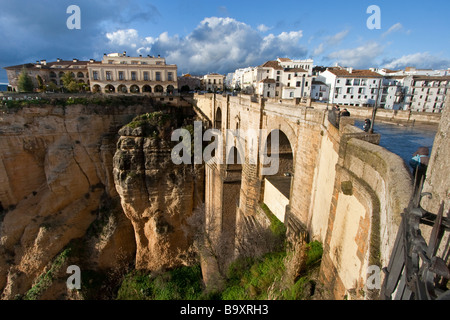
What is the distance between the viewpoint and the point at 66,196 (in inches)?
870

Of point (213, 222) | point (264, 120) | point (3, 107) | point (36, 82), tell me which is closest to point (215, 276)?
point (213, 222)

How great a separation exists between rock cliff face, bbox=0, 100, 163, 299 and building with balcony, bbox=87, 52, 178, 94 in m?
14.8

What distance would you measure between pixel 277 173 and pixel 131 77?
1242 inches

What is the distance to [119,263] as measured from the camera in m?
21.7

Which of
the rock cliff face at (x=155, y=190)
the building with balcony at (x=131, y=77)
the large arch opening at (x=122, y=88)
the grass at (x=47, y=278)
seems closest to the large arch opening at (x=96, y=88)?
the building with balcony at (x=131, y=77)

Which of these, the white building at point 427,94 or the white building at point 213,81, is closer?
the white building at point 427,94

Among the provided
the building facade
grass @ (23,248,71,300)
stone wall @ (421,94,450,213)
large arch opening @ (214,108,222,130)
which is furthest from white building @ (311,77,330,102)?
grass @ (23,248,71,300)

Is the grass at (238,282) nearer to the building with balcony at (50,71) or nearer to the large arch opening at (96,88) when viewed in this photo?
the large arch opening at (96,88)

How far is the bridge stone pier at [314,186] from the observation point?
4191 millimetres

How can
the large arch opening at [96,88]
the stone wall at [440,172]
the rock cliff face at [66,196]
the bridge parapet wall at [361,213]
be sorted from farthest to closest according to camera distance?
the large arch opening at [96,88]
the rock cliff face at [66,196]
the bridge parapet wall at [361,213]
the stone wall at [440,172]

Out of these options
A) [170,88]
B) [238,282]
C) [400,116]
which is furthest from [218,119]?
[170,88]

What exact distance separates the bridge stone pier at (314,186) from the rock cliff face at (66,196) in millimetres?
5313

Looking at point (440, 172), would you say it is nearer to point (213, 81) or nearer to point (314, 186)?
point (314, 186)
